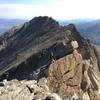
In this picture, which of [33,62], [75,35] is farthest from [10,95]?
[75,35]

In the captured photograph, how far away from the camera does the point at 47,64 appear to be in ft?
310

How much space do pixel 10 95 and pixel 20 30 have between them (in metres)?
111

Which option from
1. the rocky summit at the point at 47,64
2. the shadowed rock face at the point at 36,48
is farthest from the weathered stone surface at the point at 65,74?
the shadowed rock face at the point at 36,48

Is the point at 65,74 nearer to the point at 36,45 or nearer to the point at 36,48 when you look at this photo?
the point at 36,48

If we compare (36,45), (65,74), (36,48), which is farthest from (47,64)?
(36,45)

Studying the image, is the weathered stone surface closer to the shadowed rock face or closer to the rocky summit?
the rocky summit

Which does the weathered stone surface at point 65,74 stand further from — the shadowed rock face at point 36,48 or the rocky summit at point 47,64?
the shadowed rock face at point 36,48

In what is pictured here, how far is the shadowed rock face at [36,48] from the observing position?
344ft

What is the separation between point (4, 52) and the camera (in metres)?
150

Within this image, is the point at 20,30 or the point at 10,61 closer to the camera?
the point at 10,61

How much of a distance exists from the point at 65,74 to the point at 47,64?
33.2 ft

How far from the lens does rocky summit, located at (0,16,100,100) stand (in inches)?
2352

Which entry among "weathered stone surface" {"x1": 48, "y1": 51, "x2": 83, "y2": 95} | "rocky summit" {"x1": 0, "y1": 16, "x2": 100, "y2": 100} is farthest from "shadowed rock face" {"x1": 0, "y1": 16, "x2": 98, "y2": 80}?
"weathered stone surface" {"x1": 48, "y1": 51, "x2": 83, "y2": 95}

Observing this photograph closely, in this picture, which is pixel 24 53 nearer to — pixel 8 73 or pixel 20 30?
pixel 8 73
